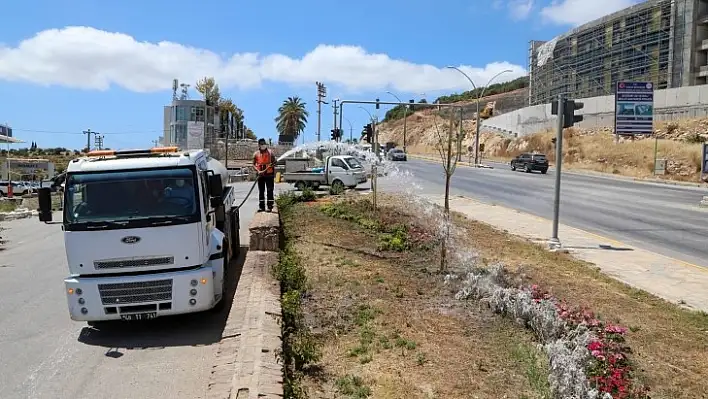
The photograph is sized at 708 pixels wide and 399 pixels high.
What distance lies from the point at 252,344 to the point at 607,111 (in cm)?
6673

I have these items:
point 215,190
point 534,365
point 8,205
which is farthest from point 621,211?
point 8,205

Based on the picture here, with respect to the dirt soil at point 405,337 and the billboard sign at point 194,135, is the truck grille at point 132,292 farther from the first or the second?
the billboard sign at point 194,135

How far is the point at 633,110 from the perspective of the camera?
178 ft

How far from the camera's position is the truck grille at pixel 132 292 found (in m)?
7.55

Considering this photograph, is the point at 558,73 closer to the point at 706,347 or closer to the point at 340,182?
the point at 340,182

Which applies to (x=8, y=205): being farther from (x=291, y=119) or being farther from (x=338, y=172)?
(x=291, y=119)

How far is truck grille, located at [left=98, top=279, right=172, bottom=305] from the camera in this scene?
7555mm

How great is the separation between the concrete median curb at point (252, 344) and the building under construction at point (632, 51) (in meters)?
47.2

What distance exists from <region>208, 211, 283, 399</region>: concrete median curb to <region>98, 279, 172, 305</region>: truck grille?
3.27 ft

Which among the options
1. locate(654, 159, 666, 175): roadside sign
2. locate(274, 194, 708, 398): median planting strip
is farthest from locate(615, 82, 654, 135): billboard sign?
locate(274, 194, 708, 398): median planting strip

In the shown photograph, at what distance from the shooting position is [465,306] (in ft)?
26.1

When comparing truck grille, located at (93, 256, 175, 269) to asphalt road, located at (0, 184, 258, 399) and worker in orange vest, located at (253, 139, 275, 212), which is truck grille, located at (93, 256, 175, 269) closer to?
asphalt road, located at (0, 184, 258, 399)

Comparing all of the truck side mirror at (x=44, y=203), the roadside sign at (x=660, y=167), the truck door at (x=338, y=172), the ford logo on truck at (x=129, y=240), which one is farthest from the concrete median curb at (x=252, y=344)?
the roadside sign at (x=660, y=167)

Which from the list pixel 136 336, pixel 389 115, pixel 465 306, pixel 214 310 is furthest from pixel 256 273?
pixel 389 115
